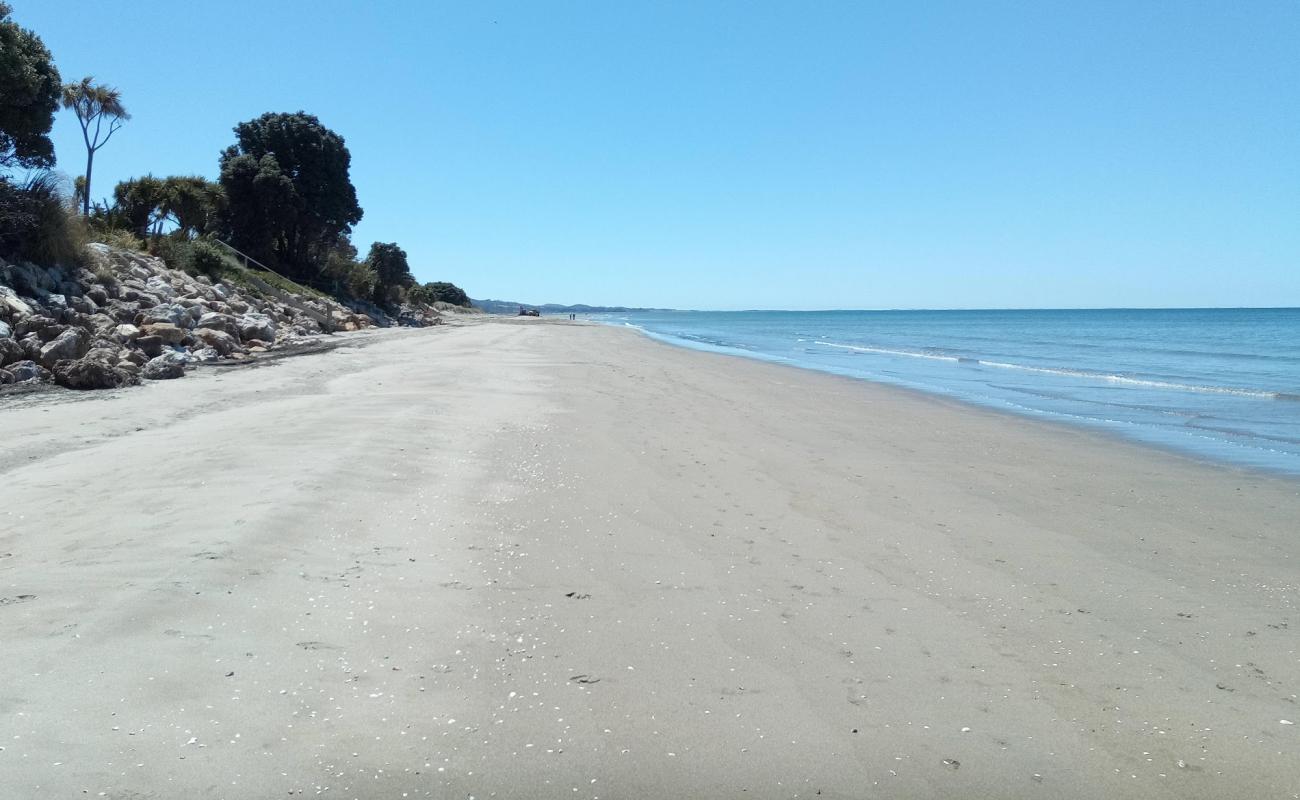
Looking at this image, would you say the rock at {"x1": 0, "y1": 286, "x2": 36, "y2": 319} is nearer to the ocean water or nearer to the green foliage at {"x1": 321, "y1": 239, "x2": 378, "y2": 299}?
the ocean water

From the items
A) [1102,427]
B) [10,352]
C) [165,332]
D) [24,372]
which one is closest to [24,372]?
[24,372]

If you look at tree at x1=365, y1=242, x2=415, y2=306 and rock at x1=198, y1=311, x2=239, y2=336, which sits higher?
tree at x1=365, y1=242, x2=415, y2=306

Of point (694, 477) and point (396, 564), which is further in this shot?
point (694, 477)

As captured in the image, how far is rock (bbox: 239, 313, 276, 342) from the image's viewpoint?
754 inches

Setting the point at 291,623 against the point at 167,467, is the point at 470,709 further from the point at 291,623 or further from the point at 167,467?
the point at 167,467

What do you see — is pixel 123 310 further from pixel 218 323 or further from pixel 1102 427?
pixel 1102 427

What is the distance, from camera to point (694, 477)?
7734mm

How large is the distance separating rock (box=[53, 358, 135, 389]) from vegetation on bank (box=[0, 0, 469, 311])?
570cm

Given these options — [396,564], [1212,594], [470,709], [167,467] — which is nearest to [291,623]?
[396,564]

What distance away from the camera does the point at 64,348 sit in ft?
39.7

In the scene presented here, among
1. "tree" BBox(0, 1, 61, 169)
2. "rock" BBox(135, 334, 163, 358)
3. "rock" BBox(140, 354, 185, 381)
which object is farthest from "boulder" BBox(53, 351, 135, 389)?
"tree" BBox(0, 1, 61, 169)

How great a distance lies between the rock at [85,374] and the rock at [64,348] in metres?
0.51

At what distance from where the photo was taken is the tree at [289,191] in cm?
3750

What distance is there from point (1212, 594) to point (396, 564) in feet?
17.0
